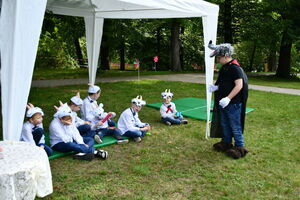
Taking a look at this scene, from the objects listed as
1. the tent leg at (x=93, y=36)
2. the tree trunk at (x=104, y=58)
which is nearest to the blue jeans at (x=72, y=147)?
the tent leg at (x=93, y=36)

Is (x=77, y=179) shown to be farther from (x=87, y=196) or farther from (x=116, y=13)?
(x=116, y=13)

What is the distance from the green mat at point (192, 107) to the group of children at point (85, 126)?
894 mm

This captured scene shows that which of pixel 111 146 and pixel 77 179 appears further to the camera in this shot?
pixel 111 146

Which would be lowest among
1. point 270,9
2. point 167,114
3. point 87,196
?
point 87,196

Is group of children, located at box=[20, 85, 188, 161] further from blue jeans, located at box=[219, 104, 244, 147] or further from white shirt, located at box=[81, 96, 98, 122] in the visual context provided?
blue jeans, located at box=[219, 104, 244, 147]

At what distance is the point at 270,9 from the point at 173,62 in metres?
7.37

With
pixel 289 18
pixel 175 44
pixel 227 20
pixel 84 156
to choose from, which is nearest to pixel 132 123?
pixel 84 156

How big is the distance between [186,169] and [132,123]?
1637 mm

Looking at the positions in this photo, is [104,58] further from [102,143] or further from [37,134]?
[37,134]

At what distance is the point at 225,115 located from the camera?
5.02 meters

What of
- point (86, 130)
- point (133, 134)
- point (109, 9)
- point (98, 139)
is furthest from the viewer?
point (109, 9)

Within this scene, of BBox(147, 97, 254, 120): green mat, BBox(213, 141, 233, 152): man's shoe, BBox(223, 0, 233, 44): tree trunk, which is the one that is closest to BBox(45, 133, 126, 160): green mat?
BBox(213, 141, 233, 152): man's shoe

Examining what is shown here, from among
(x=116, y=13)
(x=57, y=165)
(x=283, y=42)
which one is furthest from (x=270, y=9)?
(x=57, y=165)

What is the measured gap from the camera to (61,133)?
4762mm
